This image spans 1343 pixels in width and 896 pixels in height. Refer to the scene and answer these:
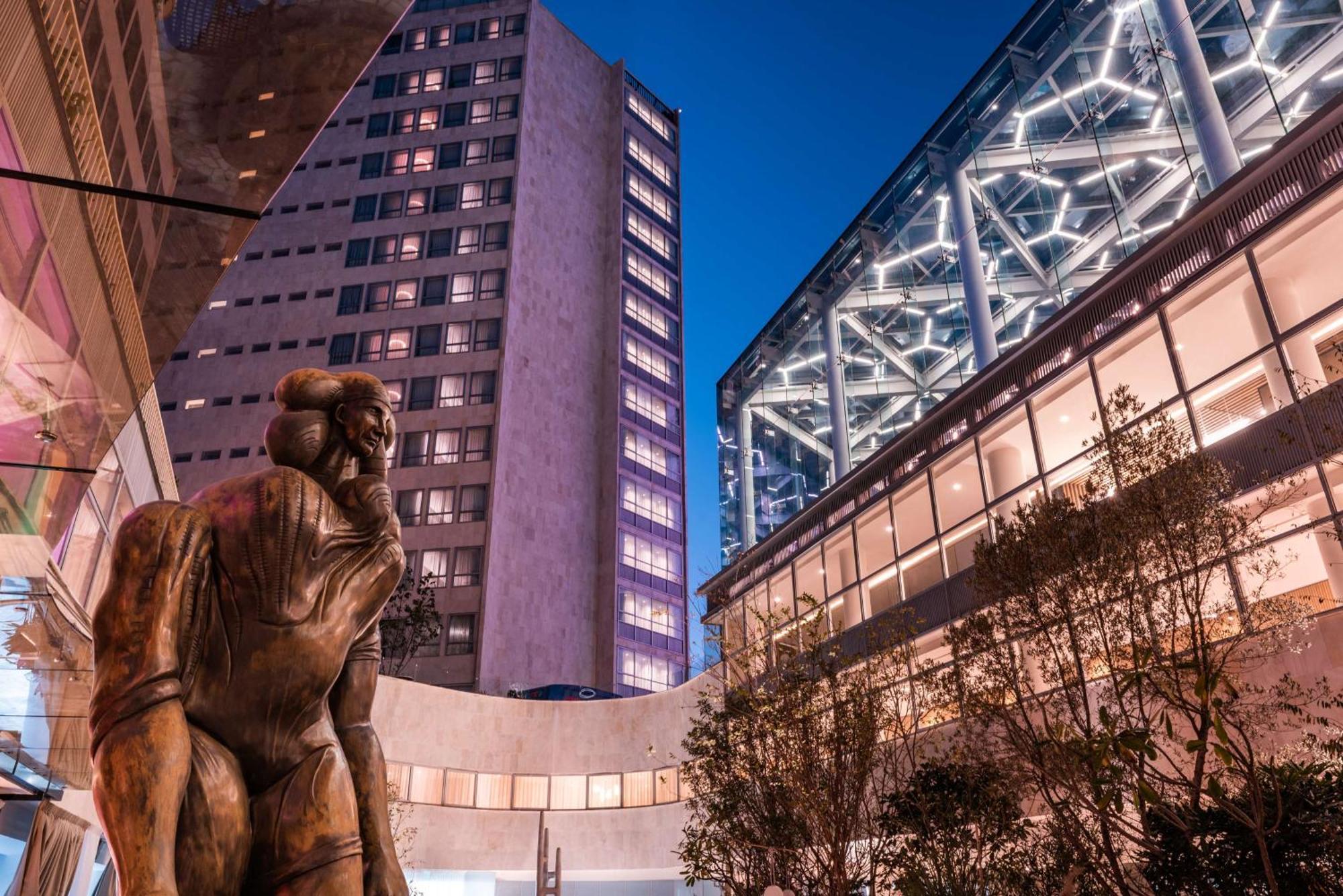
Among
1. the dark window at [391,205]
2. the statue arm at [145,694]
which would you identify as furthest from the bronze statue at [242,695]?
the dark window at [391,205]

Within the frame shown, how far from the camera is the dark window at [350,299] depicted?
58.0 metres

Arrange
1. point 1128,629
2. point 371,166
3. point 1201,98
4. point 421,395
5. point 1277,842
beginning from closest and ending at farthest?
point 1277,842
point 1128,629
point 1201,98
point 421,395
point 371,166

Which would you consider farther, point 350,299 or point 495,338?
point 350,299

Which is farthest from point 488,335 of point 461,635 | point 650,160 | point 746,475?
point 650,160

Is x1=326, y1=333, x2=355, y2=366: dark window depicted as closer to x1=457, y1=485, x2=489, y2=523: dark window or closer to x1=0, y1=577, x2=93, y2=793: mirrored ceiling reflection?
x1=457, y1=485, x2=489, y2=523: dark window

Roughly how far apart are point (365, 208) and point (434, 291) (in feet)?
31.8

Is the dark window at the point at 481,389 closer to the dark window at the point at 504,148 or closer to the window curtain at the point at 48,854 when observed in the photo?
the dark window at the point at 504,148

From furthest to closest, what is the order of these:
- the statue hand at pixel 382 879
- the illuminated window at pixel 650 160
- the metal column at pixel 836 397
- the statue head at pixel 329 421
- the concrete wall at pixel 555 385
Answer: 1. the illuminated window at pixel 650 160
2. the concrete wall at pixel 555 385
3. the metal column at pixel 836 397
4. the statue head at pixel 329 421
5. the statue hand at pixel 382 879

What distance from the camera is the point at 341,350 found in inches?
2254

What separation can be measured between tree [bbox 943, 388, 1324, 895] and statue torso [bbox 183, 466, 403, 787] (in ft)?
31.5

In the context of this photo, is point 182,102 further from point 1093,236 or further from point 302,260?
point 302,260

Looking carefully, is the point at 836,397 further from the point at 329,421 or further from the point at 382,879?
the point at 382,879

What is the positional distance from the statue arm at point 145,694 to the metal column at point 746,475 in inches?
1797

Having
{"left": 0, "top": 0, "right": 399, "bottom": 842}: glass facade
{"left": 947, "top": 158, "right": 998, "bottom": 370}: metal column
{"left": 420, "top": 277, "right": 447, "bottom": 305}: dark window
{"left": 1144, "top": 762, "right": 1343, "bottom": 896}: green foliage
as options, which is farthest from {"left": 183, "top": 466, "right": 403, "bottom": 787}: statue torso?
{"left": 420, "top": 277, "right": 447, "bottom": 305}: dark window
